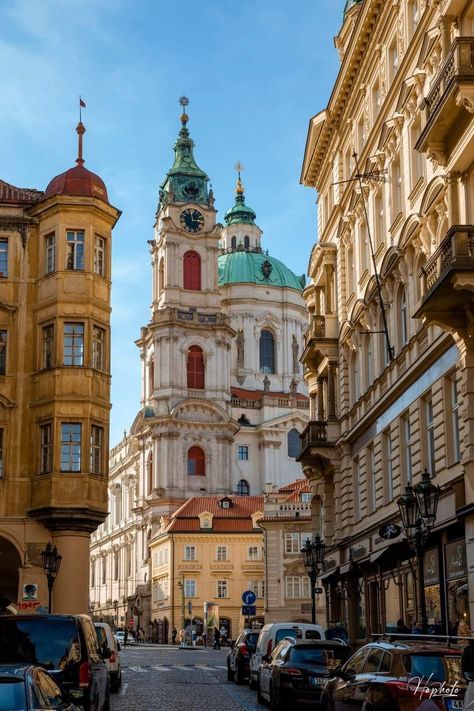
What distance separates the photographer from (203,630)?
90.2 m

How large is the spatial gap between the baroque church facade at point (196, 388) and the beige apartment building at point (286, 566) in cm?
2027

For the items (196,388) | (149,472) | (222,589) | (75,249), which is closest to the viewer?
(75,249)

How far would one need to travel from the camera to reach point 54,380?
1486 inches

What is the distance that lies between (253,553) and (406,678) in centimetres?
7965

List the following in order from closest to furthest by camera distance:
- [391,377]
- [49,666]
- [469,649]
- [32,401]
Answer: [469,649]
[49,666]
[391,377]
[32,401]

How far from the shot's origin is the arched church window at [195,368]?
4090 inches

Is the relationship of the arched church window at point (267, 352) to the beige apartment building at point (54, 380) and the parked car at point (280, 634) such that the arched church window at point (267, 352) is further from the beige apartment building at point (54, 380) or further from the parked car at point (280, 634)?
the parked car at point (280, 634)

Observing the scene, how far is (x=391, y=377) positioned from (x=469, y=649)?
2265 centimetres

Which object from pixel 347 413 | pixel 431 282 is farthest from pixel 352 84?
pixel 431 282

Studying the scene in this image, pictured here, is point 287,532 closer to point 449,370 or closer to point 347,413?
point 347,413

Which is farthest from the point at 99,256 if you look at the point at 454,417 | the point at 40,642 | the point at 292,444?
the point at 292,444

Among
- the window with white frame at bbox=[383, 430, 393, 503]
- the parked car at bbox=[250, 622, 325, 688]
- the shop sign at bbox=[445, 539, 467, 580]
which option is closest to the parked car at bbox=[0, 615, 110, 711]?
the parked car at bbox=[250, 622, 325, 688]

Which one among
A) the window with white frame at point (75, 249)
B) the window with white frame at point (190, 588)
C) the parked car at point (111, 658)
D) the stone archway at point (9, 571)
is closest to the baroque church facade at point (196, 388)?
the window with white frame at point (190, 588)

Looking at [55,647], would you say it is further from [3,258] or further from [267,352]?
[267,352]
